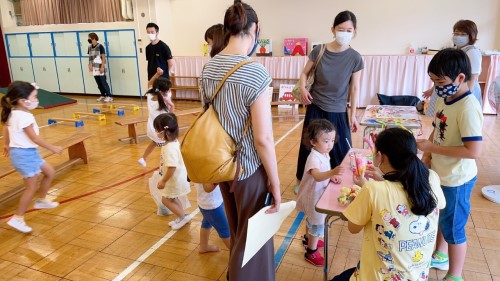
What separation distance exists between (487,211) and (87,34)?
950 centimetres

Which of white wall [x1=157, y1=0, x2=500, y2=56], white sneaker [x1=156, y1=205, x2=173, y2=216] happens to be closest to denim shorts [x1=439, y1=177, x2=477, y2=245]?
white sneaker [x1=156, y1=205, x2=173, y2=216]

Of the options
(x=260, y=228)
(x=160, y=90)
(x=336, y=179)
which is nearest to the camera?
(x=260, y=228)

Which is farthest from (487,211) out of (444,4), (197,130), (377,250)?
(444,4)

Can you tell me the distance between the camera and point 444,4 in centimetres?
691

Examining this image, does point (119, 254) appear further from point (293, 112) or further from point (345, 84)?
point (293, 112)

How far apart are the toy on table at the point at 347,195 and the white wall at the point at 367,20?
6527 millimetres

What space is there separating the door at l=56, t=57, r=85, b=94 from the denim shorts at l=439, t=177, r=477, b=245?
9.89 metres

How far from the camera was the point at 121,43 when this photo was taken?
901 cm

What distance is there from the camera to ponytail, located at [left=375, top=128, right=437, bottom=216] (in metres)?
1.28

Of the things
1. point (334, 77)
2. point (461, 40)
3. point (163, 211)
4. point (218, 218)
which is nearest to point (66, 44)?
point (163, 211)

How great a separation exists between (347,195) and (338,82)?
1.27 m

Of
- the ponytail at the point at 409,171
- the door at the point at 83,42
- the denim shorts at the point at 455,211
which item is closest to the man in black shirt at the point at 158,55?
the denim shorts at the point at 455,211

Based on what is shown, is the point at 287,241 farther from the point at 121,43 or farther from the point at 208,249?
the point at 121,43

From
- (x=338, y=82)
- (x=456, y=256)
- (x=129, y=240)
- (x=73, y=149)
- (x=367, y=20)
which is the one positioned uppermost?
(x=367, y=20)
